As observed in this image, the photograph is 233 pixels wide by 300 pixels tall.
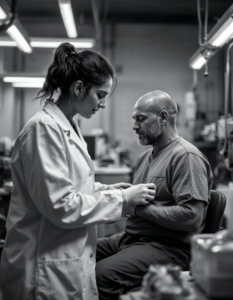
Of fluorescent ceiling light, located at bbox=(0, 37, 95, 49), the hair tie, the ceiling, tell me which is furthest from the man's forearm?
the ceiling

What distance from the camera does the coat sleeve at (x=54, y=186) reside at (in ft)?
4.37

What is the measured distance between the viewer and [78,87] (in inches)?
60.9

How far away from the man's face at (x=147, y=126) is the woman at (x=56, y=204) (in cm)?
50

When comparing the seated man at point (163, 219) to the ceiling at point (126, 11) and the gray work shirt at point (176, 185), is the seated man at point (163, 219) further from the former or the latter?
the ceiling at point (126, 11)

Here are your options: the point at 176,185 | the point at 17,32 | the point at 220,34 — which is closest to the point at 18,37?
the point at 17,32

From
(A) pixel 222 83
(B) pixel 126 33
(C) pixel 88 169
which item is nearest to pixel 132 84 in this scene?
(B) pixel 126 33

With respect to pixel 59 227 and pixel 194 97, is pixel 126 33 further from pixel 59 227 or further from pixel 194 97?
pixel 59 227

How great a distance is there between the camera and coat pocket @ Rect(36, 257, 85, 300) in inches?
53.9

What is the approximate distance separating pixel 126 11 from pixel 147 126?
537 centimetres

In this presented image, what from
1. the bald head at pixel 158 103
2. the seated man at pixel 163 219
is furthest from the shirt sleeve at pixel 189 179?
the bald head at pixel 158 103

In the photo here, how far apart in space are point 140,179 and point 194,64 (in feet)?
6.33

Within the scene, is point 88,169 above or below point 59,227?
above

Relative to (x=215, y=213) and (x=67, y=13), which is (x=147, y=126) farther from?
(x=67, y=13)

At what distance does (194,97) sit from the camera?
6.12 m
